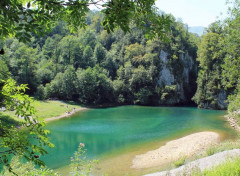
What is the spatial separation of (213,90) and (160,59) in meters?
17.5

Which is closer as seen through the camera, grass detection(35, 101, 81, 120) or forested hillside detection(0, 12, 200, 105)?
grass detection(35, 101, 81, 120)

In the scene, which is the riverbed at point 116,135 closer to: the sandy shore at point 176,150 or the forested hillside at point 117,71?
the sandy shore at point 176,150

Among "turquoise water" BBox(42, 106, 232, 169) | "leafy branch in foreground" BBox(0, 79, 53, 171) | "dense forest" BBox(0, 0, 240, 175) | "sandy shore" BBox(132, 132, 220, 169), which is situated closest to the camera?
"leafy branch in foreground" BBox(0, 79, 53, 171)

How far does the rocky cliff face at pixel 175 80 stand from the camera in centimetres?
6214

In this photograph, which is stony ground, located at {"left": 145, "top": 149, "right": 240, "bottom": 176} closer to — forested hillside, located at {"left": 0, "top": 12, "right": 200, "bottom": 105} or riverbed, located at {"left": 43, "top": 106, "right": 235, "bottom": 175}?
riverbed, located at {"left": 43, "top": 106, "right": 235, "bottom": 175}

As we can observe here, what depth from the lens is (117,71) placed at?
68.5m

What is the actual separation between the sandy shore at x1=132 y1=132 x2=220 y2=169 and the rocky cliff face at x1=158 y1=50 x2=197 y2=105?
33475 mm

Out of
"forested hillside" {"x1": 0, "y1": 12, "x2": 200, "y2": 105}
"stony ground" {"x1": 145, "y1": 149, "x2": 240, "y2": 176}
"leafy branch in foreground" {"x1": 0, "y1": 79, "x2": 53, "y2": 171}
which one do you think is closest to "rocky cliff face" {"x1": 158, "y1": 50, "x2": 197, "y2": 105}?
"forested hillside" {"x1": 0, "y1": 12, "x2": 200, "y2": 105}

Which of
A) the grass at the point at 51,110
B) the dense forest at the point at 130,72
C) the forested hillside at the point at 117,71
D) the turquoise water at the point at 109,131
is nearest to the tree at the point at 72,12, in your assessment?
the turquoise water at the point at 109,131

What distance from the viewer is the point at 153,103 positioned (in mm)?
62312

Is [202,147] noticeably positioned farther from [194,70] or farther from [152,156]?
[194,70]

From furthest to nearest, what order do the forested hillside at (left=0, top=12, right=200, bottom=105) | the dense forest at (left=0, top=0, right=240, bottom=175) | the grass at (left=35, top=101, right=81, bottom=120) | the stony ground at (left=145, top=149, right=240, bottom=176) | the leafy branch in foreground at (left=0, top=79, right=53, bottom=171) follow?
the forested hillside at (left=0, top=12, right=200, bottom=105) < the dense forest at (left=0, top=0, right=240, bottom=175) < the grass at (left=35, top=101, right=81, bottom=120) < the stony ground at (left=145, top=149, right=240, bottom=176) < the leafy branch in foreground at (left=0, top=79, right=53, bottom=171)

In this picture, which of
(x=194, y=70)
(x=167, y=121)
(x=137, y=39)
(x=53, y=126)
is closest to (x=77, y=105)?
(x=53, y=126)

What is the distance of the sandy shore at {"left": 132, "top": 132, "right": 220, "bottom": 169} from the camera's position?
788 inches
